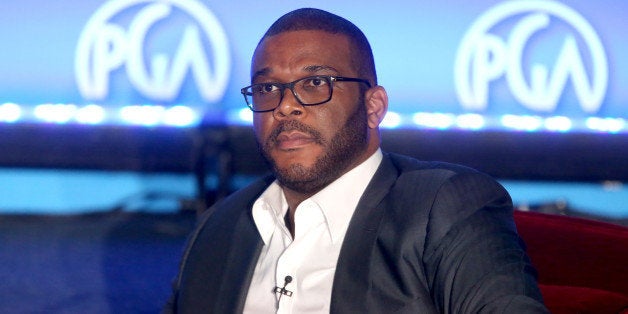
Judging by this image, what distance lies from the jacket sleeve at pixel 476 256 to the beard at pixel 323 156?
0.24 meters

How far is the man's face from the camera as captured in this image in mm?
1651

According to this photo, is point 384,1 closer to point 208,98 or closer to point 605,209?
point 208,98

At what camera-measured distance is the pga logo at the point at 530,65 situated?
533cm

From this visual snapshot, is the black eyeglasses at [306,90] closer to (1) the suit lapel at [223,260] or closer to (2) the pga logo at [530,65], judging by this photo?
(1) the suit lapel at [223,260]

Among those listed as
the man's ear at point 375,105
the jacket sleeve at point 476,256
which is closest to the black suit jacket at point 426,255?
the jacket sleeve at point 476,256

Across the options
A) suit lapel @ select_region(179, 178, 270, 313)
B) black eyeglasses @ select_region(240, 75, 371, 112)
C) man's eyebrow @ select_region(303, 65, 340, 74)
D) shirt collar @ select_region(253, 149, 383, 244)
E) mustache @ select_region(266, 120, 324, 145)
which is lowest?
suit lapel @ select_region(179, 178, 270, 313)

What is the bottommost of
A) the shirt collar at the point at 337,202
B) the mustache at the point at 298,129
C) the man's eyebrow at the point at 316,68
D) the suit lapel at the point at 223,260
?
the suit lapel at the point at 223,260

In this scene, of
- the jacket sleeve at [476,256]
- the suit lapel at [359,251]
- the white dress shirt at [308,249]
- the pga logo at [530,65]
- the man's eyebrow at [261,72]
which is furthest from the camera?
the pga logo at [530,65]

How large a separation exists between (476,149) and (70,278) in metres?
2.53

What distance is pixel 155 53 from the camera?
212 inches

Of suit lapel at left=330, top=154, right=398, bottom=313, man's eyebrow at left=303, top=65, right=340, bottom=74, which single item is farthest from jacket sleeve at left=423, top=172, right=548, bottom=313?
man's eyebrow at left=303, top=65, right=340, bottom=74

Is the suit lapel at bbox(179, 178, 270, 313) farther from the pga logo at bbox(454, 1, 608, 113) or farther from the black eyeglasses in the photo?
the pga logo at bbox(454, 1, 608, 113)

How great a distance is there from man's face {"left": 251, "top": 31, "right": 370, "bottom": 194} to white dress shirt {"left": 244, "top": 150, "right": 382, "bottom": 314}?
0.11ft

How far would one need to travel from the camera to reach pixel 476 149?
5.45m
